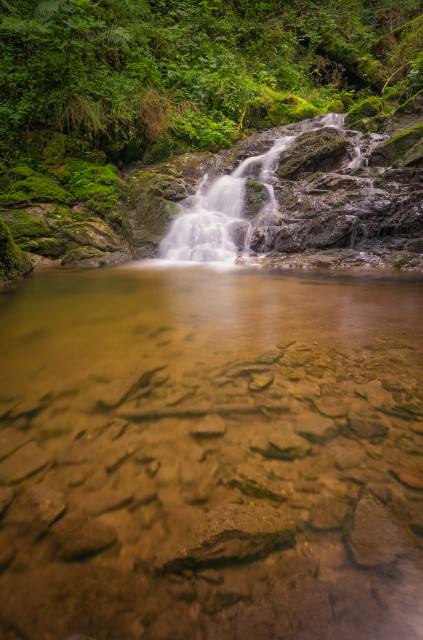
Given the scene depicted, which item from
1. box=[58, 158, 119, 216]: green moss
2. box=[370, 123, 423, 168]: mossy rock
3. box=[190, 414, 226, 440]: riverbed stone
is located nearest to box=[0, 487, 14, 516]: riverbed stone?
box=[190, 414, 226, 440]: riverbed stone

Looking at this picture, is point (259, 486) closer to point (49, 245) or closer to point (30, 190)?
point (49, 245)

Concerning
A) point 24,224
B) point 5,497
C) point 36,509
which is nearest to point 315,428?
point 36,509

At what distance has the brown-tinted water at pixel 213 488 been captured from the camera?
0.63m

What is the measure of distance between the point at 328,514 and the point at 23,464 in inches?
42.5

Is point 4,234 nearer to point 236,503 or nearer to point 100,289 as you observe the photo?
point 100,289

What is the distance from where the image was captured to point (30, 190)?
6.94 m

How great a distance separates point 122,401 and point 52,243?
6484 millimetres

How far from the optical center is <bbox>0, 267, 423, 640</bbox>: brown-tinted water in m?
0.63

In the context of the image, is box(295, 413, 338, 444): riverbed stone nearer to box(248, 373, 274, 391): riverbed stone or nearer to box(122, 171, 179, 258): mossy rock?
box(248, 373, 274, 391): riverbed stone

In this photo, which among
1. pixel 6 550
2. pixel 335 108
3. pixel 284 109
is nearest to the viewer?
pixel 6 550

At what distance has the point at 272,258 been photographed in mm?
6078

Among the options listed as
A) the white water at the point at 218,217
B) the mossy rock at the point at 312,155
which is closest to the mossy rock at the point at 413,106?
the mossy rock at the point at 312,155

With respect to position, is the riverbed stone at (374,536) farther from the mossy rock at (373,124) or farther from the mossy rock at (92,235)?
the mossy rock at (373,124)

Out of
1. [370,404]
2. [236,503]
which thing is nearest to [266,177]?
[370,404]
